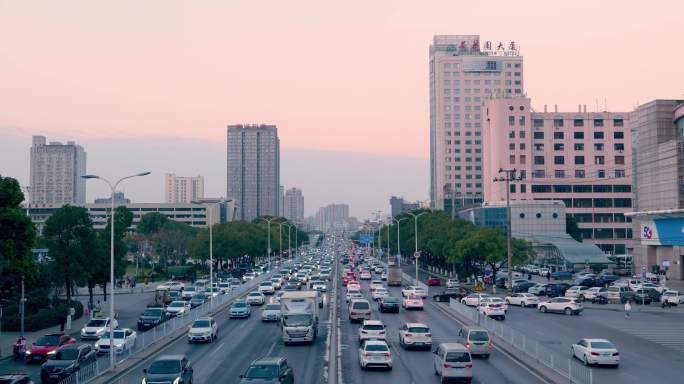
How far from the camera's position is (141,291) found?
265 ft

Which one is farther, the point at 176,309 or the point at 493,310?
the point at 176,309

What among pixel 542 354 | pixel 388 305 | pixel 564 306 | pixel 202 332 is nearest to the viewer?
pixel 542 354

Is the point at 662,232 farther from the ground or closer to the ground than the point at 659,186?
closer to the ground

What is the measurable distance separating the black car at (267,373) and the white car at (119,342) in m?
14.0

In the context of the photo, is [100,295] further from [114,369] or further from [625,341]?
[625,341]

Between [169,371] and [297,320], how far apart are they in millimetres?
13733

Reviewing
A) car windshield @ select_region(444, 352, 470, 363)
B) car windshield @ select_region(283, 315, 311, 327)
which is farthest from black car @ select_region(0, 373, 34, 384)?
car windshield @ select_region(444, 352, 470, 363)

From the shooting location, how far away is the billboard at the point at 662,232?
79.4m

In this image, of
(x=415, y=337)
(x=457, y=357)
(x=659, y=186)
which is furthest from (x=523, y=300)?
(x=659, y=186)

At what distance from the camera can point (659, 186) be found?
89.7 meters

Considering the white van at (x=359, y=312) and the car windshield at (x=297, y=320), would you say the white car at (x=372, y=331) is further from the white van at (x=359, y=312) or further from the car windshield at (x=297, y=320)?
the white van at (x=359, y=312)

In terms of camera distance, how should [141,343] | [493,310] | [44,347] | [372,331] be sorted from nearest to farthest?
[44,347], [372,331], [141,343], [493,310]

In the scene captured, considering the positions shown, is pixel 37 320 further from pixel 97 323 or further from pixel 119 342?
pixel 119 342

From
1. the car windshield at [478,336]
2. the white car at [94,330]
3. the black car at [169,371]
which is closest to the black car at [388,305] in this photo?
the car windshield at [478,336]
